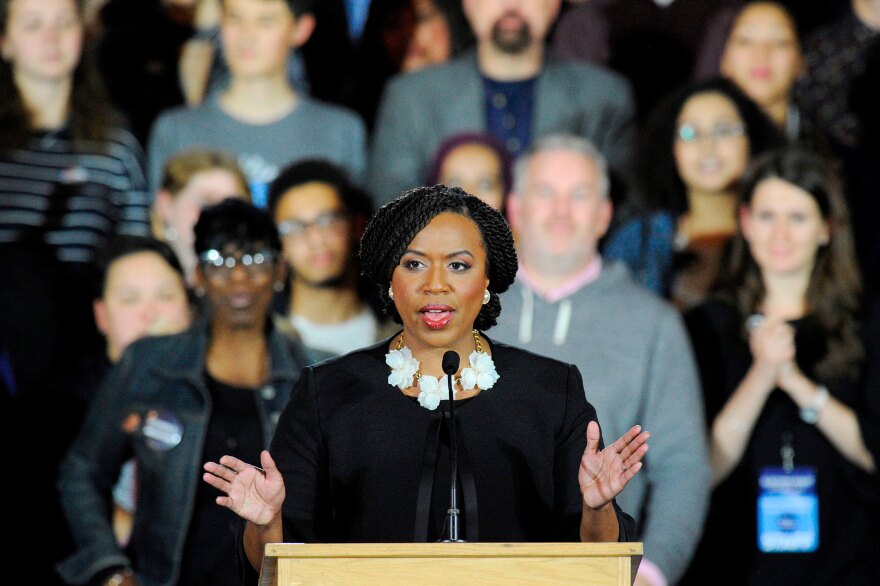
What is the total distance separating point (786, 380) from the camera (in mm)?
5113

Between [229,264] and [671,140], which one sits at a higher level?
[671,140]

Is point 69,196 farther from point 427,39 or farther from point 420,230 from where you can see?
point 420,230

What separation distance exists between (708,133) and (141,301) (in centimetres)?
209

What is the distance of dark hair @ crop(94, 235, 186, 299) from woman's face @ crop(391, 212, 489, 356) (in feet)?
7.60

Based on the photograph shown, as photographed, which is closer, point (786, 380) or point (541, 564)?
point (541, 564)

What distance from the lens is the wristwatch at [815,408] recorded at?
5.11 metres

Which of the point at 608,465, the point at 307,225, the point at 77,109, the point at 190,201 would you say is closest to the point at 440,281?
the point at 608,465

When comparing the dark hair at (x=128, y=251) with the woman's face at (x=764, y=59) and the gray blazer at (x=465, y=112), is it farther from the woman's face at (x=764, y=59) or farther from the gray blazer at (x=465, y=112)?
the woman's face at (x=764, y=59)

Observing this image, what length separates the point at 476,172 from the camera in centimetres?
556

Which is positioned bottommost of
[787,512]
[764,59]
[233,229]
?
[787,512]

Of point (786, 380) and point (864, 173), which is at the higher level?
point (864, 173)

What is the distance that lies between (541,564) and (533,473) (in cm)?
Result: 44

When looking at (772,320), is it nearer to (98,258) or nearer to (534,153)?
(534,153)

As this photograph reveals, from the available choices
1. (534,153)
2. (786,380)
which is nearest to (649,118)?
(534,153)
